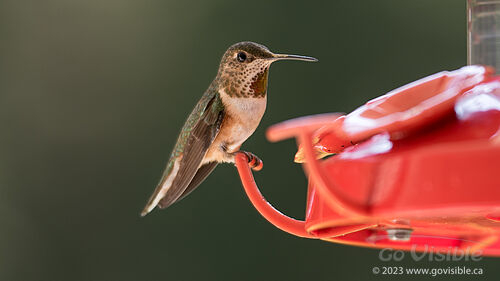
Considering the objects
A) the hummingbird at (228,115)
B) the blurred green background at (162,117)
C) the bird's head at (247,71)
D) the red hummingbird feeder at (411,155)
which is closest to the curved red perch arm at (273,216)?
the red hummingbird feeder at (411,155)

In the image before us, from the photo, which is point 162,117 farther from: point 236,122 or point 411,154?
point 411,154

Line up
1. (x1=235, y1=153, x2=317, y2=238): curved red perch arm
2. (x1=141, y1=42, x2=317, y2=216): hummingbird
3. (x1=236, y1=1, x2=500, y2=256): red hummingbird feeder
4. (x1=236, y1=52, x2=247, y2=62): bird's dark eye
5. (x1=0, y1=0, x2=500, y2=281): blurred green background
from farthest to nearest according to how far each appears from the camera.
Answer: (x1=0, y1=0, x2=500, y2=281): blurred green background → (x1=236, y1=52, x2=247, y2=62): bird's dark eye → (x1=141, y1=42, x2=317, y2=216): hummingbird → (x1=235, y1=153, x2=317, y2=238): curved red perch arm → (x1=236, y1=1, x2=500, y2=256): red hummingbird feeder

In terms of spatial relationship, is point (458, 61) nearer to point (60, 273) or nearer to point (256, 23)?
point (256, 23)

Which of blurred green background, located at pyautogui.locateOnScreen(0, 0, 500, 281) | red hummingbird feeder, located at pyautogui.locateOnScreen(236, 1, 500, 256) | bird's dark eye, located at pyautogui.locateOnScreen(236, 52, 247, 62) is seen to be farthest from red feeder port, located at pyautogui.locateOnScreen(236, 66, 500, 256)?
blurred green background, located at pyautogui.locateOnScreen(0, 0, 500, 281)

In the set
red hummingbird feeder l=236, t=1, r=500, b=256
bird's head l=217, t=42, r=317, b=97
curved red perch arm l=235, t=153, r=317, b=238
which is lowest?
curved red perch arm l=235, t=153, r=317, b=238

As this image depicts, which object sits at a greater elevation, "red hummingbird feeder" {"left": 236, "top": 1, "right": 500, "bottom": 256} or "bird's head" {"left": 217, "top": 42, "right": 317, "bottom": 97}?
"bird's head" {"left": 217, "top": 42, "right": 317, "bottom": 97}

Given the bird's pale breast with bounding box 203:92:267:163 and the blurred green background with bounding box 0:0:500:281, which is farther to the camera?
the blurred green background with bounding box 0:0:500:281

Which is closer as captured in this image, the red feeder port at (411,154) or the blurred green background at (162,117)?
the red feeder port at (411,154)

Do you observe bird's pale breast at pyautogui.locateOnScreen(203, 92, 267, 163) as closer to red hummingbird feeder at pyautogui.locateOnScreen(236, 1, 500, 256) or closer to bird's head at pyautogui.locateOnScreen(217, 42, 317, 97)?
bird's head at pyautogui.locateOnScreen(217, 42, 317, 97)

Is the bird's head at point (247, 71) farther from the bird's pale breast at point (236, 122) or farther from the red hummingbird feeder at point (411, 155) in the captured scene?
the red hummingbird feeder at point (411, 155)

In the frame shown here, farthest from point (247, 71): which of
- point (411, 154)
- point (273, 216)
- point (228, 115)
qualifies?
point (411, 154)
